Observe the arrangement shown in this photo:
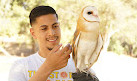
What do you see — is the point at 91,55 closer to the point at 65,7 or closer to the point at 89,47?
the point at 89,47

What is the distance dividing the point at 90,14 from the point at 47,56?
437mm

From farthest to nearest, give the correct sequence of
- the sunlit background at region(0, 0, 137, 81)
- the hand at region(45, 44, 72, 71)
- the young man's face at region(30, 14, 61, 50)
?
the sunlit background at region(0, 0, 137, 81) → the young man's face at region(30, 14, 61, 50) → the hand at region(45, 44, 72, 71)

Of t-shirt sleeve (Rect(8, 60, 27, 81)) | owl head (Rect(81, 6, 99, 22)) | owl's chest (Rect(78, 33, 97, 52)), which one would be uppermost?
owl head (Rect(81, 6, 99, 22))

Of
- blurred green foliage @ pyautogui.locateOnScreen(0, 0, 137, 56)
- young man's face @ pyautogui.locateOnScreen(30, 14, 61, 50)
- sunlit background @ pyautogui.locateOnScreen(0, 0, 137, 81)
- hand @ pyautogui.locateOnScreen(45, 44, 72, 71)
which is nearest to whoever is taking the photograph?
hand @ pyautogui.locateOnScreen(45, 44, 72, 71)

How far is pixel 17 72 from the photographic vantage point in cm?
124

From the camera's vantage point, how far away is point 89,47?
1058 millimetres

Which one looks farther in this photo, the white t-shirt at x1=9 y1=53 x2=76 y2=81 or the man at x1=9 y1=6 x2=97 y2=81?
the white t-shirt at x1=9 y1=53 x2=76 y2=81

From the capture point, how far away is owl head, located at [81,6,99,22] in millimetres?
1021

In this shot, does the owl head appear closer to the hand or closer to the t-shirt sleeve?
the hand

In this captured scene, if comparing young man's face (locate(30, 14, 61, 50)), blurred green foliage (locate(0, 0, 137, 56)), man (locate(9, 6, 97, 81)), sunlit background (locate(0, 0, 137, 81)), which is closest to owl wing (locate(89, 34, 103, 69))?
man (locate(9, 6, 97, 81))

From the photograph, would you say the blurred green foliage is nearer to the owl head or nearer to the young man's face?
the young man's face

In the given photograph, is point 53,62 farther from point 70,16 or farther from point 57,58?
point 70,16

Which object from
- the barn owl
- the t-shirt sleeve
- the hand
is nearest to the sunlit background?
the t-shirt sleeve

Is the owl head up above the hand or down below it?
above
